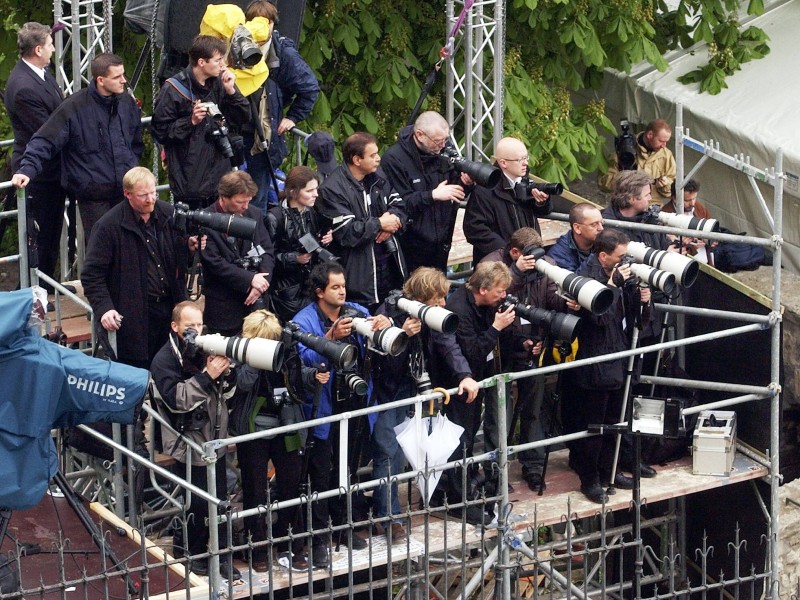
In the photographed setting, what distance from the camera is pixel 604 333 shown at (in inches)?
399

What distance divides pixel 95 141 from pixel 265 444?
2320 millimetres

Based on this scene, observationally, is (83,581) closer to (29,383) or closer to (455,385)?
(29,383)

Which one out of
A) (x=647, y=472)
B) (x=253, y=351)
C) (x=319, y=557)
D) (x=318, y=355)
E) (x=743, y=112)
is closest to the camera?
(x=253, y=351)

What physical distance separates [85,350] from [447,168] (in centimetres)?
243

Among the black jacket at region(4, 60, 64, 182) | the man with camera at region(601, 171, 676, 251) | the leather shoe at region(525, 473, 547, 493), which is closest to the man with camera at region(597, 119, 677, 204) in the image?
the man with camera at region(601, 171, 676, 251)

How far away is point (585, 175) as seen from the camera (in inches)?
603

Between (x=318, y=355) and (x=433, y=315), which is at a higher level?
(x=433, y=315)

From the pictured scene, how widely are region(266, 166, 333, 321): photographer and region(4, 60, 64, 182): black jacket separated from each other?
1.45 metres

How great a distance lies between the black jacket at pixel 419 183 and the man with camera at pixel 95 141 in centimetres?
153

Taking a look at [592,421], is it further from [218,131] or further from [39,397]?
[39,397]

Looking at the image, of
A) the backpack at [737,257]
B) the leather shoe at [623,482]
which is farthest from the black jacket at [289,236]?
the backpack at [737,257]

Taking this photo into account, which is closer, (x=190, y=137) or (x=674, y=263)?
(x=674, y=263)

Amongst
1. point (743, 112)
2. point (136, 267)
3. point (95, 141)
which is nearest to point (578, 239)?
point (136, 267)

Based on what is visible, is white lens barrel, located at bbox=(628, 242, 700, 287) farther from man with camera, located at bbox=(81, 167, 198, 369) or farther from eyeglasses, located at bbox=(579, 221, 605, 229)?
man with camera, located at bbox=(81, 167, 198, 369)
